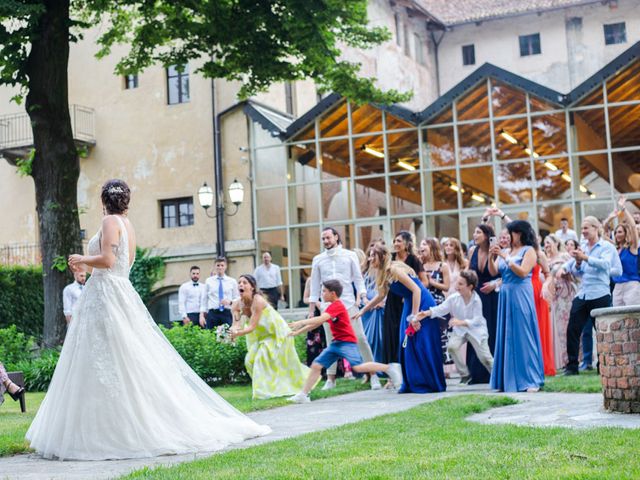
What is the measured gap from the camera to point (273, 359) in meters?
13.8

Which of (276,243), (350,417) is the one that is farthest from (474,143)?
(350,417)

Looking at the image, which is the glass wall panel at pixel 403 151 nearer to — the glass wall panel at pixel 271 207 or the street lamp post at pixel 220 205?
the glass wall panel at pixel 271 207

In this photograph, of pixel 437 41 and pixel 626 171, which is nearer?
pixel 626 171

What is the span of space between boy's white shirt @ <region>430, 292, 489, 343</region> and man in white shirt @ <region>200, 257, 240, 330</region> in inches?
364

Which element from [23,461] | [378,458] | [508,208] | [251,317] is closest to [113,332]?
[23,461]

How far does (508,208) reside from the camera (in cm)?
2953

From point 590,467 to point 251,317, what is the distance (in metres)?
8.15

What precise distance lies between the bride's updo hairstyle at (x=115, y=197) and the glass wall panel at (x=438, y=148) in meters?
22.6

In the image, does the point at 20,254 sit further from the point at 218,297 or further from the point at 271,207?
the point at 218,297

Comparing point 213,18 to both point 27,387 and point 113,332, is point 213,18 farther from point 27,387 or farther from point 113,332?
point 113,332

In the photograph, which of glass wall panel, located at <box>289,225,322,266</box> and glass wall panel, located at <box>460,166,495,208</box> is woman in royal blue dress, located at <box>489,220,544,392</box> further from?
glass wall panel, located at <box>289,225,322,266</box>

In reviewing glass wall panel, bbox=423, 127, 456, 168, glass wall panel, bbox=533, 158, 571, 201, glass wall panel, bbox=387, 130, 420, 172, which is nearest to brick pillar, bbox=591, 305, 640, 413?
glass wall panel, bbox=533, 158, 571, 201

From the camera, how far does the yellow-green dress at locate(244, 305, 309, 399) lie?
44.7 feet

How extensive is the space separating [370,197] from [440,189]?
82.2 inches
